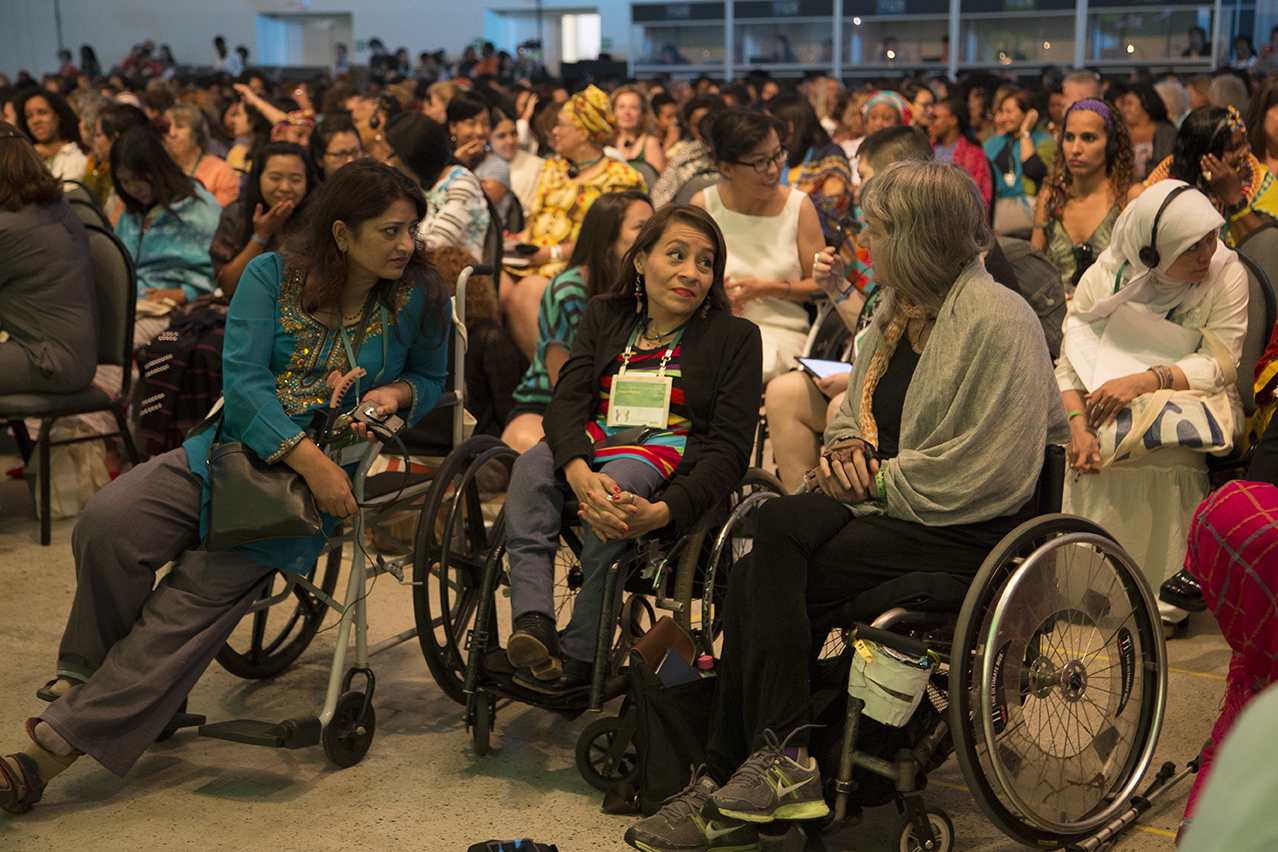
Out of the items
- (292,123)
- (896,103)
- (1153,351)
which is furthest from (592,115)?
(1153,351)

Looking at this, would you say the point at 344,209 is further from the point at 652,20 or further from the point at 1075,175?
the point at 652,20

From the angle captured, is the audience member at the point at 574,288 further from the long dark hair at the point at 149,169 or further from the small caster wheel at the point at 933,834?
the long dark hair at the point at 149,169

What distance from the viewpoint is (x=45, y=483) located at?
3.93 m

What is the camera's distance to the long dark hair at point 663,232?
8.77 feet

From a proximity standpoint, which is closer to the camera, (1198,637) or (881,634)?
(881,634)

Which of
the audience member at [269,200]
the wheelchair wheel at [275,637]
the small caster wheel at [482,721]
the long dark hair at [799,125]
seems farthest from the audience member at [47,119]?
the small caster wheel at [482,721]

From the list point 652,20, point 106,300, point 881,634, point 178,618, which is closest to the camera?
point 881,634

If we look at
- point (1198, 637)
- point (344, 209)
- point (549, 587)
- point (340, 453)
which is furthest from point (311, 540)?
point (1198, 637)

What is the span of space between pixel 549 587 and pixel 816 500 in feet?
2.01

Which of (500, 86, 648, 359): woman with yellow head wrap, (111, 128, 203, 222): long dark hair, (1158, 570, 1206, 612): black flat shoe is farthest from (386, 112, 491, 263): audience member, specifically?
(1158, 570, 1206, 612): black flat shoe

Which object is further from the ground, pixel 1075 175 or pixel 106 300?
pixel 1075 175

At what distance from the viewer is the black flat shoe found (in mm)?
2998

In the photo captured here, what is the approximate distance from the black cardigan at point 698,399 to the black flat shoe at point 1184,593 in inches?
50.7

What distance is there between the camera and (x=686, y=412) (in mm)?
2588
